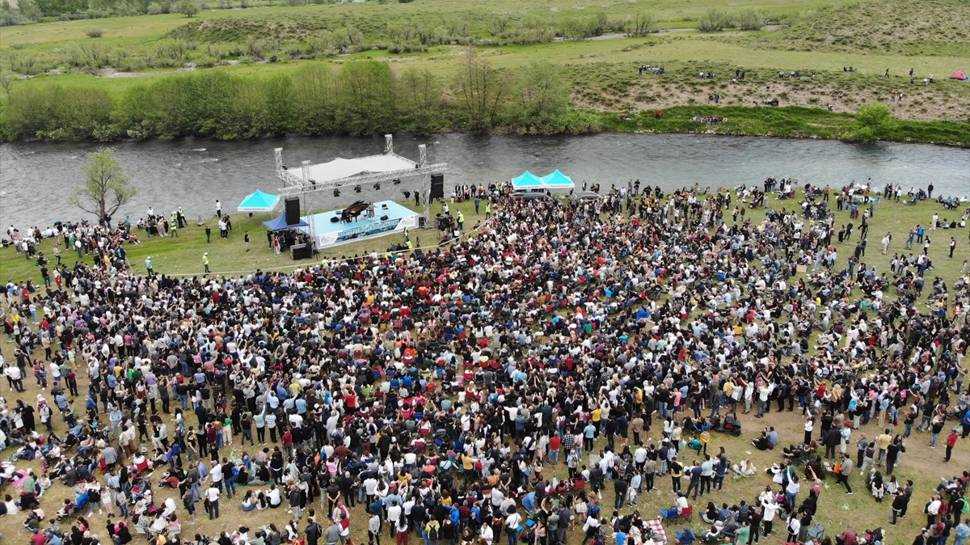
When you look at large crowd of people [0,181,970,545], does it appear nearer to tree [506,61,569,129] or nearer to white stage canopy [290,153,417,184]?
white stage canopy [290,153,417,184]

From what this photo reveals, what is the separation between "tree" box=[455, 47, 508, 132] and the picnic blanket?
2765 inches

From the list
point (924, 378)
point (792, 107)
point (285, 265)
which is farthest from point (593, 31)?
point (924, 378)

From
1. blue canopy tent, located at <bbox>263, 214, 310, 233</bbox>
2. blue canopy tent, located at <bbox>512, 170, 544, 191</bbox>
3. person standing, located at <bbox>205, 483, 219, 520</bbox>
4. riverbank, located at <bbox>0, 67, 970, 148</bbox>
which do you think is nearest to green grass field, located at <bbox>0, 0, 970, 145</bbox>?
riverbank, located at <bbox>0, 67, 970, 148</bbox>

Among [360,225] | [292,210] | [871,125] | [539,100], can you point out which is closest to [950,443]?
[360,225]

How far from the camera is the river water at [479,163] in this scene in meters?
69.4

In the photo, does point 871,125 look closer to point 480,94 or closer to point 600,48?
point 480,94

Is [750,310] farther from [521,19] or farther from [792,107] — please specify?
[521,19]

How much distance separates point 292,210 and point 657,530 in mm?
32590

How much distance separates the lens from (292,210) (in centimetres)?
4900

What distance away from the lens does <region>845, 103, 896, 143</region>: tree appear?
8075 cm

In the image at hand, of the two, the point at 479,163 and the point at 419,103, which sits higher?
the point at 419,103

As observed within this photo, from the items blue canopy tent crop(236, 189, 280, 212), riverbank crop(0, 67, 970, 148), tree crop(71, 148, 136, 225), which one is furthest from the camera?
riverbank crop(0, 67, 970, 148)

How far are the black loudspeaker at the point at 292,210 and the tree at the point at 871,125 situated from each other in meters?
58.2

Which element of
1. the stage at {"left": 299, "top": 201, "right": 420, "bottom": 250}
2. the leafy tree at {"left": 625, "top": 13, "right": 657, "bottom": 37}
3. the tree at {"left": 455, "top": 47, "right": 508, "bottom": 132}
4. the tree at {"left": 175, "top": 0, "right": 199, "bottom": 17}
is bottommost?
the stage at {"left": 299, "top": 201, "right": 420, "bottom": 250}
